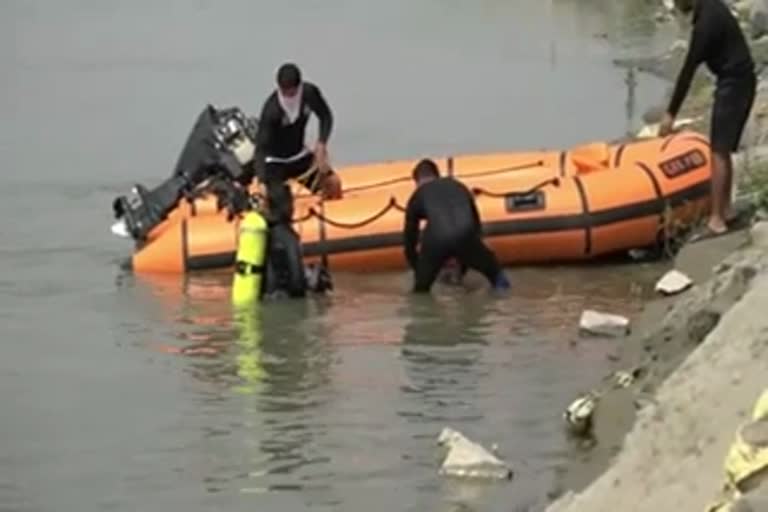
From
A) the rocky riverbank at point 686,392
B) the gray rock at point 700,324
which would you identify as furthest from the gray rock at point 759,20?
the gray rock at point 700,324

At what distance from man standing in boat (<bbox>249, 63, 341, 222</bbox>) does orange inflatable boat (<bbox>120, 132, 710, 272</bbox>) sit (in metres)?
0.27

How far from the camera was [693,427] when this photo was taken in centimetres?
579

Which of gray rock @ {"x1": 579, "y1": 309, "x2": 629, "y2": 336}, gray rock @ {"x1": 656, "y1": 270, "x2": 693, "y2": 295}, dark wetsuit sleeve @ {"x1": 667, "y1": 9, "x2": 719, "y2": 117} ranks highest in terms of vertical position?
dark wetsuit sleeve @ {"x1": 667, "y1": 9, "x2": 719, "y2": 117}

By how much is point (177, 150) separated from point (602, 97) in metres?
6.56

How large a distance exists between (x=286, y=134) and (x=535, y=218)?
1697 millimetres

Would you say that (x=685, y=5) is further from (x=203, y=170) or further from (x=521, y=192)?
(x=203, y=170)

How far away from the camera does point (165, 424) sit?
9.12m

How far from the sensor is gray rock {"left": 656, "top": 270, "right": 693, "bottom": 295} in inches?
422

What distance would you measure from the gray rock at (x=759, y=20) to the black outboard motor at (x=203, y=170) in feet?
40.7

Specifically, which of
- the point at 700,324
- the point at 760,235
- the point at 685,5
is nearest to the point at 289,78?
the point at 685,5

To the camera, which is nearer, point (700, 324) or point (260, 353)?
point (700, 324)

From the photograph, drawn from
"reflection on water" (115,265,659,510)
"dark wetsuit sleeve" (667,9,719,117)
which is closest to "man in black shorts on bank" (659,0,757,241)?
"dark wetsuit sleeve" (667,9,719,117)

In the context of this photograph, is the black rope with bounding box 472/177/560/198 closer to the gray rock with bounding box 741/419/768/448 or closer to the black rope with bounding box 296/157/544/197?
the black rope with bounding box 296/157/544/197

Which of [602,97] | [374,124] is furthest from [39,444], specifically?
[602,97]
